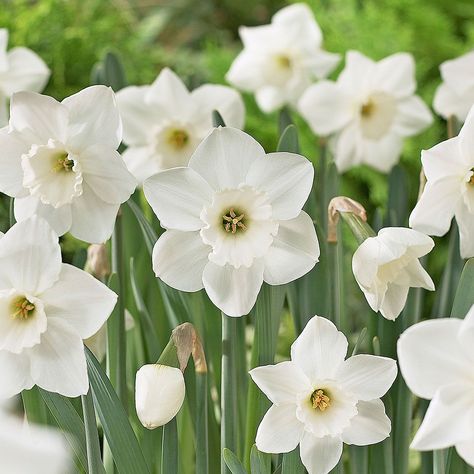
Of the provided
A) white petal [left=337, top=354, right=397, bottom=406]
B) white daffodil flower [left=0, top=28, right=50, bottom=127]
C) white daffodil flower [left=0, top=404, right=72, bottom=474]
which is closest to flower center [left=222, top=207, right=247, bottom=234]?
white petal [left=337, top=354, right=397, bottom=406]

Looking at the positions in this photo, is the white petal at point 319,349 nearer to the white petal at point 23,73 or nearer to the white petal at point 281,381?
the white petal at point 281,381

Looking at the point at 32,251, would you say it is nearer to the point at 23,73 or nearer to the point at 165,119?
the point at 165,119

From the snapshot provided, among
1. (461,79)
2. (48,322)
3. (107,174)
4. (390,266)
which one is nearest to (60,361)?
(48,322)

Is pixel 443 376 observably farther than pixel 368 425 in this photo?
No

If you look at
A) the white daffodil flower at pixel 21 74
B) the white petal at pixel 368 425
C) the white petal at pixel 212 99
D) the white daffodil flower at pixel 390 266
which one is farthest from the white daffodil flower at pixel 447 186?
the white daffodil flower at pixel 21 74

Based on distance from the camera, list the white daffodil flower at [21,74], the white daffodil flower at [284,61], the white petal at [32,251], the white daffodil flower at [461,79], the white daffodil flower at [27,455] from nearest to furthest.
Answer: the white daffodil flower at [27,455], the white petal at [32,251], the white daffodil flower at [461,79], the white daffodil flower at [21,74], the white daffodil flower at [284,61]

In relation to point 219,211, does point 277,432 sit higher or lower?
lower

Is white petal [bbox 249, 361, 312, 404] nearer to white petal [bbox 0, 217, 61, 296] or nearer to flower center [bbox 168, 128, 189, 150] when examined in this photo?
white petal [bbox 0, 217, 61, 296]
